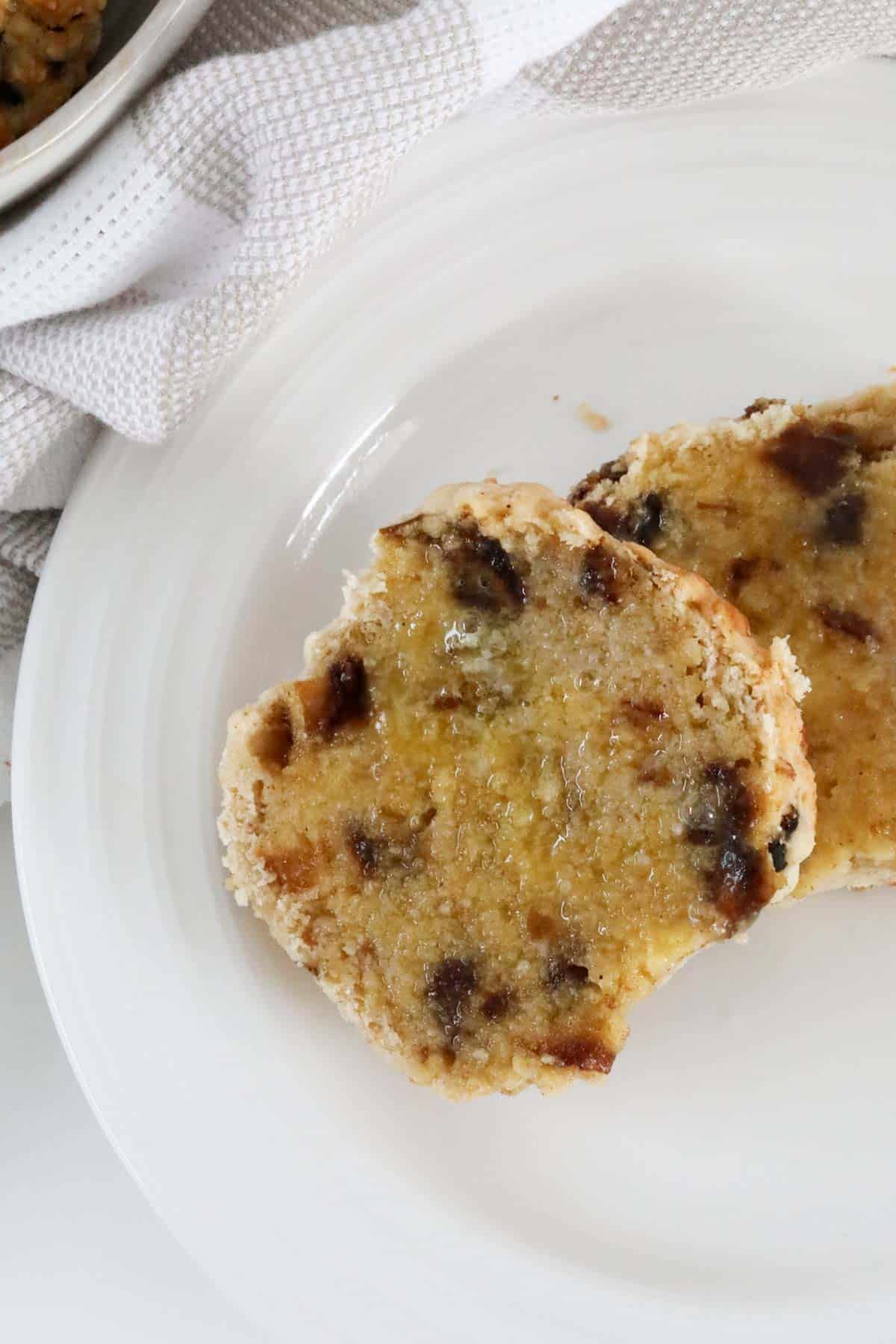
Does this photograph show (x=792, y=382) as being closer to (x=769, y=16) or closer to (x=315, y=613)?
(x=769, y=16)

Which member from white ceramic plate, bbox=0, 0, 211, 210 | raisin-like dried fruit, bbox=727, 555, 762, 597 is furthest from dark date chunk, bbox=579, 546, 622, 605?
white ceramic plate, bbox=0, 0, 211, 210

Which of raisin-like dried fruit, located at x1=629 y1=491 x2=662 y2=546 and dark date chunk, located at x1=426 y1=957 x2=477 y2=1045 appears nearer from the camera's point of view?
dark date chunk, located at x1=426 y1=957 x2=477 y2=1045

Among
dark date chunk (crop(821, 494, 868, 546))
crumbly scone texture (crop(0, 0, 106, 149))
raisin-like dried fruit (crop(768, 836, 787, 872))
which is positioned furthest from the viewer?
dark date chunk (crop(821, 494, 868, 546))

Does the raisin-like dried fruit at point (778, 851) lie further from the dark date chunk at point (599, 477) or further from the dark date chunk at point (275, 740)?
the dark date chunk at point (275, 740)

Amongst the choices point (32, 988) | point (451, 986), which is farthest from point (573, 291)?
point (32, 988)

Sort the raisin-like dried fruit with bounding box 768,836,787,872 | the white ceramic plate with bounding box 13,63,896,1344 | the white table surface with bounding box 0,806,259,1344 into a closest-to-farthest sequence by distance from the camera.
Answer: the raisin-like dried fruit with bounding box 768,836,787,872, the white ceramic plate with bounding box 13,63,896,1344, the white table surface with bounding box 0,806,259,1344

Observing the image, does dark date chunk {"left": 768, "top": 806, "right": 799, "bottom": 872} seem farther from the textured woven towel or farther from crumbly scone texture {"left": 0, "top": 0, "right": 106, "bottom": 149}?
crumbly scone texture {"left": 0, "top": 0, "right": 106, "bottom": 149}

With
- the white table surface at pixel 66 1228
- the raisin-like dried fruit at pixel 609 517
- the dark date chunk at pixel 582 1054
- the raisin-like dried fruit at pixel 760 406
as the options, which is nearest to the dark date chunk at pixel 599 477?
the raisin-like dried fruit at pixel 609 517

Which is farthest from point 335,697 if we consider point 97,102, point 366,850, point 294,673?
point 97,102
